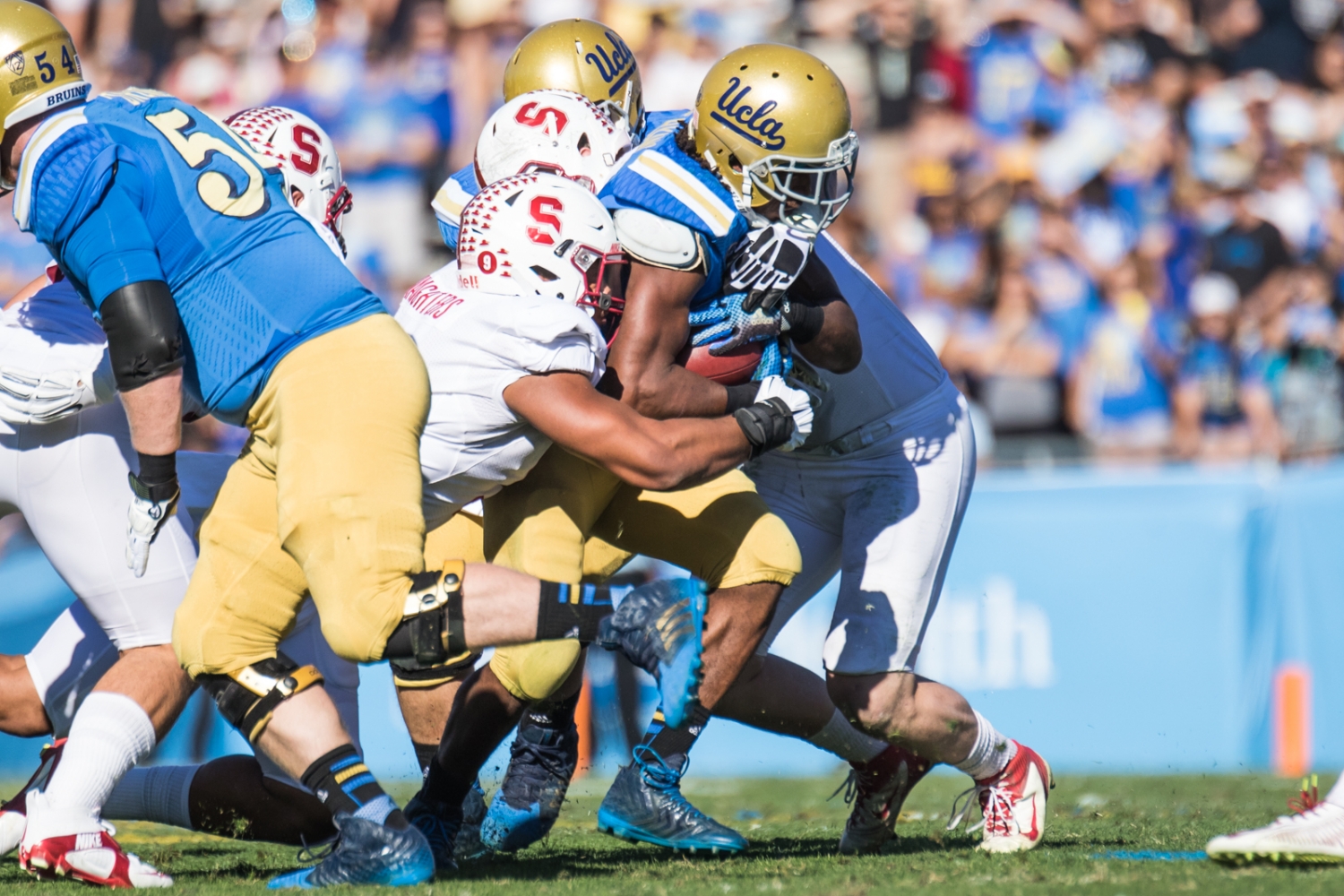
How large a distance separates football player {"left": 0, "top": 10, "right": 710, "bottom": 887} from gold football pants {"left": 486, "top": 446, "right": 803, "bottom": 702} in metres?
0.53

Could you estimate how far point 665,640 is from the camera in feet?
11.6

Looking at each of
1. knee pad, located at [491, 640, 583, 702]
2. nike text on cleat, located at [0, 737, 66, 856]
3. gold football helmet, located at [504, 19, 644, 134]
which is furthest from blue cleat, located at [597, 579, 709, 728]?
gold football helmet, located at [504, 19, 644, 134]

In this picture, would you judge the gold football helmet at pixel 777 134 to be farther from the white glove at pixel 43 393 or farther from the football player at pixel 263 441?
the white glove at pixel 43 393

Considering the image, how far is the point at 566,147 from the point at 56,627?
210 cm

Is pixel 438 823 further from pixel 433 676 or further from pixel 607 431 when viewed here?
pixel 607 431

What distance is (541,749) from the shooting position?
4.59 m

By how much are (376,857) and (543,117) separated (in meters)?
2.18

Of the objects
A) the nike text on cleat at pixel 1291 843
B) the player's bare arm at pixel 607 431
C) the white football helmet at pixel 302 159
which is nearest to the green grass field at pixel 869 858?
the nike text on cleat at pixel 1291 843

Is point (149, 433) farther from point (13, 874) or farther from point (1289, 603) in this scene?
point (1289, 603)

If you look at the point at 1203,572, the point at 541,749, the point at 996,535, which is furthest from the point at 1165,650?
the point at 541,749

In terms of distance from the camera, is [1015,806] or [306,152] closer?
[1015,806]

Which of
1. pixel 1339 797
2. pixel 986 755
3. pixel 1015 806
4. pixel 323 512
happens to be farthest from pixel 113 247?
pixel 1339 797

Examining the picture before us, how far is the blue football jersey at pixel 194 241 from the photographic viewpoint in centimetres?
379

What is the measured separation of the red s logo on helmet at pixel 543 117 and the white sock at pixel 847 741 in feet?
6.42
